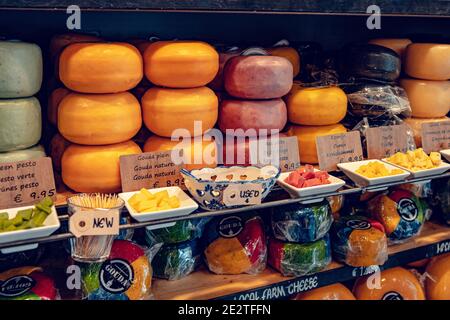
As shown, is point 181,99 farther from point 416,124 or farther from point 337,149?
point 416,124

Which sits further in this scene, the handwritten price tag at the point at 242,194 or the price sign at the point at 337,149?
the price sign at the point at 337,149

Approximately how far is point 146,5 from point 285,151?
2.22 ft

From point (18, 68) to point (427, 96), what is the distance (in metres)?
1.49

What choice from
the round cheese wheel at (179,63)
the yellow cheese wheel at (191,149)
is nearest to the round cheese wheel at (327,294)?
the yellow cheese wheel at (191,149)

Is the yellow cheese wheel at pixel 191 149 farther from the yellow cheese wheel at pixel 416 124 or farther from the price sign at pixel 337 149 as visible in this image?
the yellow cheese wheel at pixel 416 124

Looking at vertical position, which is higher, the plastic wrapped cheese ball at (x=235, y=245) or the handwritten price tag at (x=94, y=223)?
the handwritten price tag at (x=94, y=223)

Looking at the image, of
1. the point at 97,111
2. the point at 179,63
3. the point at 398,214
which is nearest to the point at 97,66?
the point at 97,111

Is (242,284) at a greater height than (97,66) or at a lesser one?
lesser

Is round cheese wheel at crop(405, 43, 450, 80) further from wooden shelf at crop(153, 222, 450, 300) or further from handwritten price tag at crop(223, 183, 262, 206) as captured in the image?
handwritten price tag at crop(223, 183, 262, 206)

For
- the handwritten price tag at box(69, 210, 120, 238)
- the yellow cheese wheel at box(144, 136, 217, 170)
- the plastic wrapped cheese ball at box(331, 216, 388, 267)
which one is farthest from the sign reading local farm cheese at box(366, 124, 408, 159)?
the handwritten price tag at box(69, 210, 120, 238)

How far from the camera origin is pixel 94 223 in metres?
1.22

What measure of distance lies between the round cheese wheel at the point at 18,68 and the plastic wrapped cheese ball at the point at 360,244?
1.14m

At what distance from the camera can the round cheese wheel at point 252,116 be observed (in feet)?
5.04
